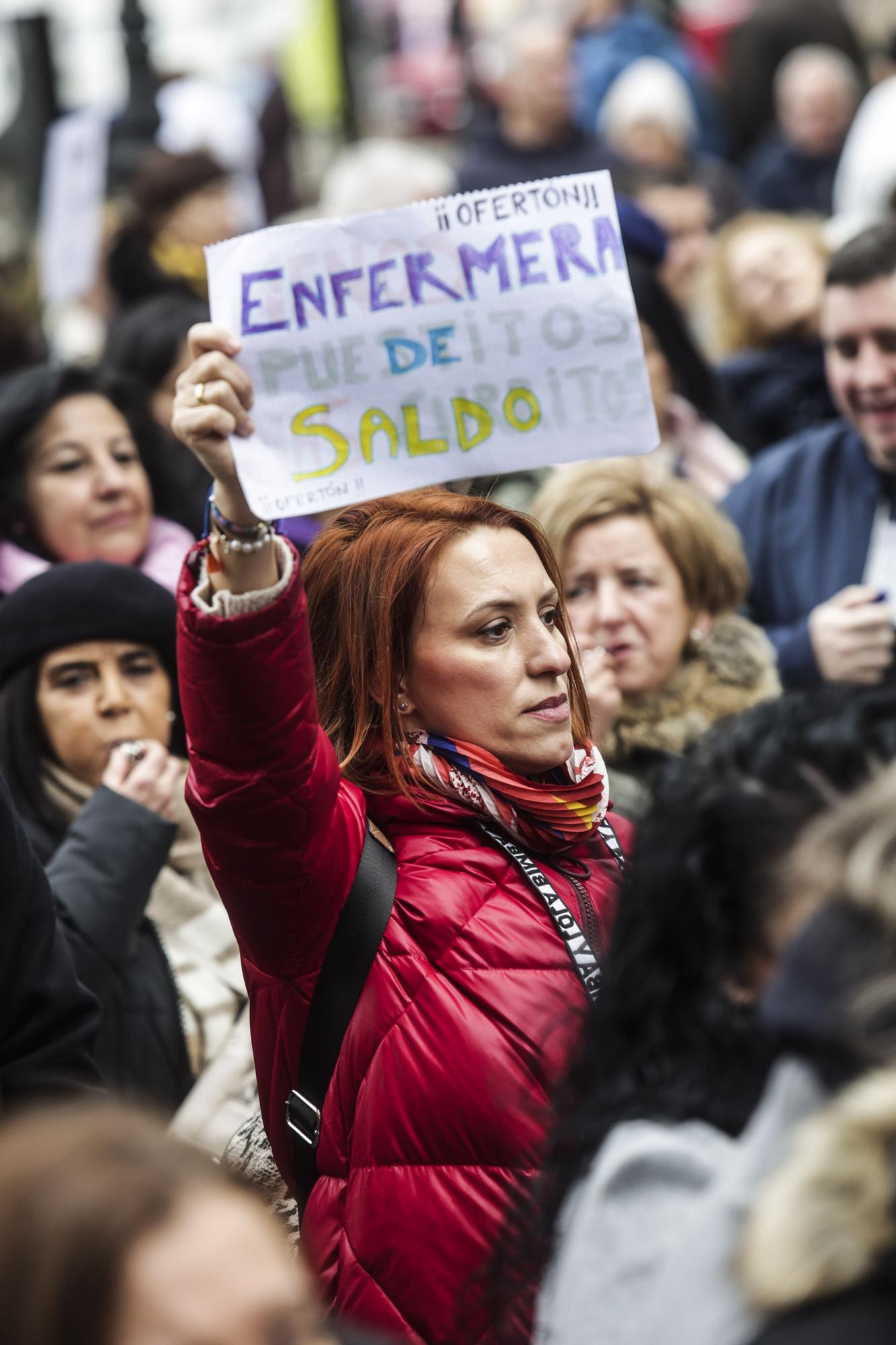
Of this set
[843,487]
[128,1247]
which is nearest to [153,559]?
[843,487]

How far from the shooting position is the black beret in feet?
12.9

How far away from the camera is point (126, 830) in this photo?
3611 millimetres

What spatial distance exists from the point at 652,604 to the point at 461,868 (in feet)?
5.28

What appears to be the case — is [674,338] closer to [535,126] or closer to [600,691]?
[600,691]

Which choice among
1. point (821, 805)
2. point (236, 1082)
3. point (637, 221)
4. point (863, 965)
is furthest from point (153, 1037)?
point (637, 221)

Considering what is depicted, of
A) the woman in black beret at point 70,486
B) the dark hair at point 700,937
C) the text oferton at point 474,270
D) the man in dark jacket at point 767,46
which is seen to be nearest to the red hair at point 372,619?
the text oferton at point 474,270

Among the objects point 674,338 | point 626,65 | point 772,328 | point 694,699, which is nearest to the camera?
point 694,699

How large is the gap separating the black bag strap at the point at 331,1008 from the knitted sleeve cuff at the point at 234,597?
45 centimetres

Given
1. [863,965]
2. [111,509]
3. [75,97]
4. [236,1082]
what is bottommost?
[236,1082]

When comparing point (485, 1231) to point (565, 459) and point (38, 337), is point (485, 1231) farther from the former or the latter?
point (38, 337)

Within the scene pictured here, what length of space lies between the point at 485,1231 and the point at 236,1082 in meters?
1.27

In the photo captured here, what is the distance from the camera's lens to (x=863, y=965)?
1.48 metres

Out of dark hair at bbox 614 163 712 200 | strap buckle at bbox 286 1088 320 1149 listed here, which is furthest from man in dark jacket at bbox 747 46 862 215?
strap buckle at bbox 286 1088 320 1149

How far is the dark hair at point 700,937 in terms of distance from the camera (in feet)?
5.71
